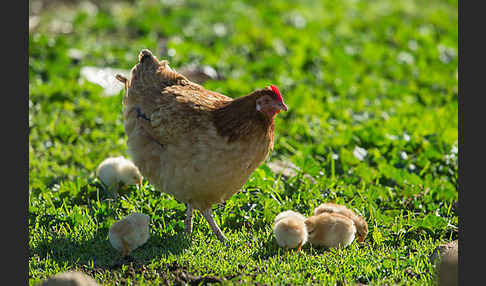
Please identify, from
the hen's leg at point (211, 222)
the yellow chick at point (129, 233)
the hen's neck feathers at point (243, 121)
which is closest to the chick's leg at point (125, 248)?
the yellow chick at point (129, 233)

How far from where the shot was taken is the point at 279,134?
708 cm

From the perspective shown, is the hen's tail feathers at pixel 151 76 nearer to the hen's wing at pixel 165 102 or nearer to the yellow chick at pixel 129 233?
the hen's wing at pixel 165 102

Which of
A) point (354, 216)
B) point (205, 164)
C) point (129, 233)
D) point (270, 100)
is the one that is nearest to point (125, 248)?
point (129, 233)

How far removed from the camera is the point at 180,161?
4551 millimetres

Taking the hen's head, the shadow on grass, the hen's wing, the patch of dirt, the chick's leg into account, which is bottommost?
the shadow on grass

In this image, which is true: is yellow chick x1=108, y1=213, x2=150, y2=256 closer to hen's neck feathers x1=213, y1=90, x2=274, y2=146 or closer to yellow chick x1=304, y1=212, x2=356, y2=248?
hen's neck feathers x1=213, y1=90, x2=274, y2=146

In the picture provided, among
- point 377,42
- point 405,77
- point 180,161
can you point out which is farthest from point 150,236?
point 377,42

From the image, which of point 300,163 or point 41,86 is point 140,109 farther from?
point 41,86

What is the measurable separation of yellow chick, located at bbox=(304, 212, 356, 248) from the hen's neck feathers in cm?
85

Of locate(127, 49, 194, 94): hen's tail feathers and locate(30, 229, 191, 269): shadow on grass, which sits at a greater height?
A: locate(127, 49, 194, 94): hen's tail feathers

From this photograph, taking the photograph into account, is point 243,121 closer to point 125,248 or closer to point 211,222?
point 211,222

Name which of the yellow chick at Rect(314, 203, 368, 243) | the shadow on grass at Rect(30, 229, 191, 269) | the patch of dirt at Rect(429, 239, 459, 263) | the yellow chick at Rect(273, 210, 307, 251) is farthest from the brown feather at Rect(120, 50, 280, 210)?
the patch of dirt at Rect(429, 239, 459, 263)

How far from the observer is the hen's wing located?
4.64m

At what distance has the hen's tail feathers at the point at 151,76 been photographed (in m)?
5.15
